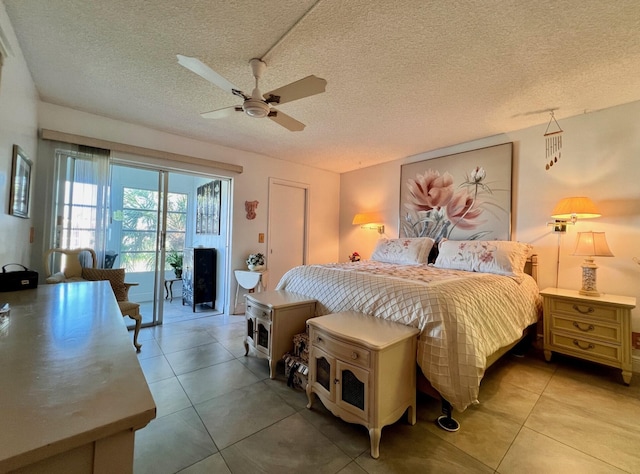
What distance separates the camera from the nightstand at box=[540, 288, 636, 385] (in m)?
2.09

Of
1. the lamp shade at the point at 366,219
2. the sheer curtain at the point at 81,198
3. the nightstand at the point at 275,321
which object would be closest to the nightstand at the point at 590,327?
the nightstand at the point at 275,321

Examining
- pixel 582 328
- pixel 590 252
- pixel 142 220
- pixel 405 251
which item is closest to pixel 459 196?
pixel 405 251

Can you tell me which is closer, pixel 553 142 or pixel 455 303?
pixel 455 303

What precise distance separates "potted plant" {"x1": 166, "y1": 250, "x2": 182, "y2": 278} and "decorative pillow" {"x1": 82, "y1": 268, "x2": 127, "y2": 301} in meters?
2.21

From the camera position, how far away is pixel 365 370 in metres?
1.43

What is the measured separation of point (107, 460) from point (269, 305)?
1.69m

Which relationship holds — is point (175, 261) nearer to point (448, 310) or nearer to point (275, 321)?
point (275, 321)

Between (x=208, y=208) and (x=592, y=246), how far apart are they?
4.72m

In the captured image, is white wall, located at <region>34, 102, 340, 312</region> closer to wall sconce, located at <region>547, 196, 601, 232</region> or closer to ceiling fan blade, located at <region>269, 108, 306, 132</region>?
ceiling fan blade, located at <region>269, 108, 306, 132</region>

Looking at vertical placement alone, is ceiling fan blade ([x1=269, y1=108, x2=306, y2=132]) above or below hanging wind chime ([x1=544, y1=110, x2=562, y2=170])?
below

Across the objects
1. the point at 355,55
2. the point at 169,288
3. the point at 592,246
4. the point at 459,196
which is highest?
the point at 355,55

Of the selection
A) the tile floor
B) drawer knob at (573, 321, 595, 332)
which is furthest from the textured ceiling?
the tile floor

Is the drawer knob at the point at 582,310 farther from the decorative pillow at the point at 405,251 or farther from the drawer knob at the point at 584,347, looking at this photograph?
the decorative pillow at the point at 405,251

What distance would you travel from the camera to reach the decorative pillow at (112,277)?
2.54 metres
